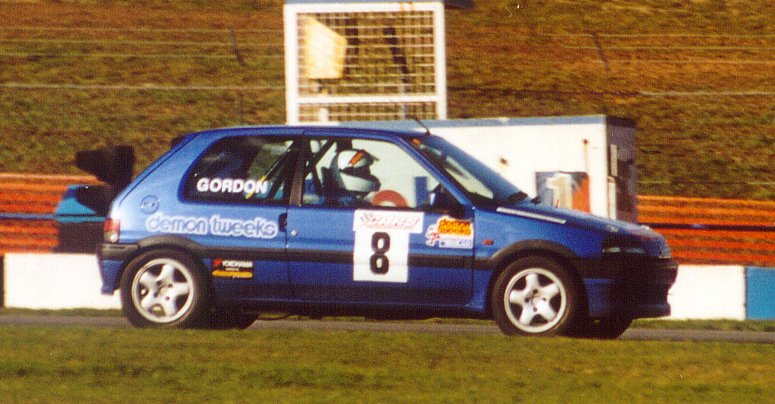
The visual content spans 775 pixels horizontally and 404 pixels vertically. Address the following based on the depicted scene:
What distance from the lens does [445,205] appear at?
10086 mm

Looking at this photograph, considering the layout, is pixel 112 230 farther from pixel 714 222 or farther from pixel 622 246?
pixel 714 222

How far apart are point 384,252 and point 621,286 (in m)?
1.53

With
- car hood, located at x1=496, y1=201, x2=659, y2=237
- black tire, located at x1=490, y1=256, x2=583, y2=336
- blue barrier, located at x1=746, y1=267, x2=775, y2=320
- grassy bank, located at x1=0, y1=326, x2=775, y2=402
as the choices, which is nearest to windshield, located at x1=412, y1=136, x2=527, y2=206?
car hood, located at x1=496, y1=201, x2=659, y2=237

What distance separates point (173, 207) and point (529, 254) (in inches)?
94.4

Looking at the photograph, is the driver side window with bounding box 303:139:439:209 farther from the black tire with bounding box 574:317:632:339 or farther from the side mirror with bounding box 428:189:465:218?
the black tire with bounding box 574:317:632:339

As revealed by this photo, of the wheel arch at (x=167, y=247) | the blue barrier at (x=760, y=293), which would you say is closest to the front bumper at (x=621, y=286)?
the wheel arch at (x=167, y=247)

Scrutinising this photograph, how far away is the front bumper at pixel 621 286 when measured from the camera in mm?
10016

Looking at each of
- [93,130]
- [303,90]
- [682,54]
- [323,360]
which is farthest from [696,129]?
[323,360]

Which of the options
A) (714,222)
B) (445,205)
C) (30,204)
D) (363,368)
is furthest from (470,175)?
(30,204)

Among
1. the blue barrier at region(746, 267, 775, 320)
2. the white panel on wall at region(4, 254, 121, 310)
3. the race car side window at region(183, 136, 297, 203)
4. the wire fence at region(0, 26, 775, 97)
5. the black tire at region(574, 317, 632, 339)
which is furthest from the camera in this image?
the wire fence at region(0, 26, 775, 97)

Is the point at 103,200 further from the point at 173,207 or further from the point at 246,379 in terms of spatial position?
the point at 246,379

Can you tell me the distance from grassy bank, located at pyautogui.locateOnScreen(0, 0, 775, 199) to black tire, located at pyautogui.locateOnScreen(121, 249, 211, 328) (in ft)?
49.5

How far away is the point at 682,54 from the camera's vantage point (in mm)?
34531

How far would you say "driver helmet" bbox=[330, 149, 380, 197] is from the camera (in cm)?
1044
